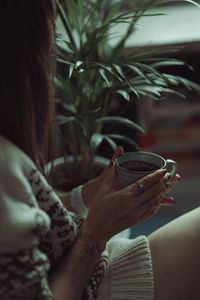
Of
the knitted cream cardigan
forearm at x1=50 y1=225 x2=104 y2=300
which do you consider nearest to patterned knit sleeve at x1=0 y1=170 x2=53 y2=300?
the knitted cream cardigan

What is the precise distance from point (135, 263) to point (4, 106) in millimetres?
366

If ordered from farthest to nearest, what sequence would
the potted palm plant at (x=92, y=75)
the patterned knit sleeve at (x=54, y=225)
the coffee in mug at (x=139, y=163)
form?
the potted palm plant at (x=92, y=75)
the coffee in mug at (x=139, y=163)
the patterned knit sleeve at (x=54, y=225)

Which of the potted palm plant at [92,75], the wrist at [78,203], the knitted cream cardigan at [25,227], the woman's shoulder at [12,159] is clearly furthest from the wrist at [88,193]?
the woman's shoulder at [12,159]

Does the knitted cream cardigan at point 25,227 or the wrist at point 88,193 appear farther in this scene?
the wrist at point 88,193

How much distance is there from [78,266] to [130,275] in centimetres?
10

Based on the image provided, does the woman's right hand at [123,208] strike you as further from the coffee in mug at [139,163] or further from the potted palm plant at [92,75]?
the potted palm plant at [92,75]

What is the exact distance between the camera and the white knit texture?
0.88 m

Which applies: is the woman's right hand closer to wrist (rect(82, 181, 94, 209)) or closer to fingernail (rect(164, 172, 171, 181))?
fingernail (rect(164, 172, 171, 181))

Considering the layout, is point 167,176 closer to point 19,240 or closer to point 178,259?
point 178,259

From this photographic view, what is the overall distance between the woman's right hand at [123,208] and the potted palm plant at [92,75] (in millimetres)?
236

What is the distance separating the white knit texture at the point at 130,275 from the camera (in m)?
0.88

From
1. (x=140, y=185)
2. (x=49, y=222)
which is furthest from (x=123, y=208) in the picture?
(x=49, y=222)

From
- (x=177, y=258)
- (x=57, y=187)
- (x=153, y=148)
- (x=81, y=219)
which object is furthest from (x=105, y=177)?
(x=153, y=148)

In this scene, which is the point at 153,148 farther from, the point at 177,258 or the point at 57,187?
the point at 177,258
